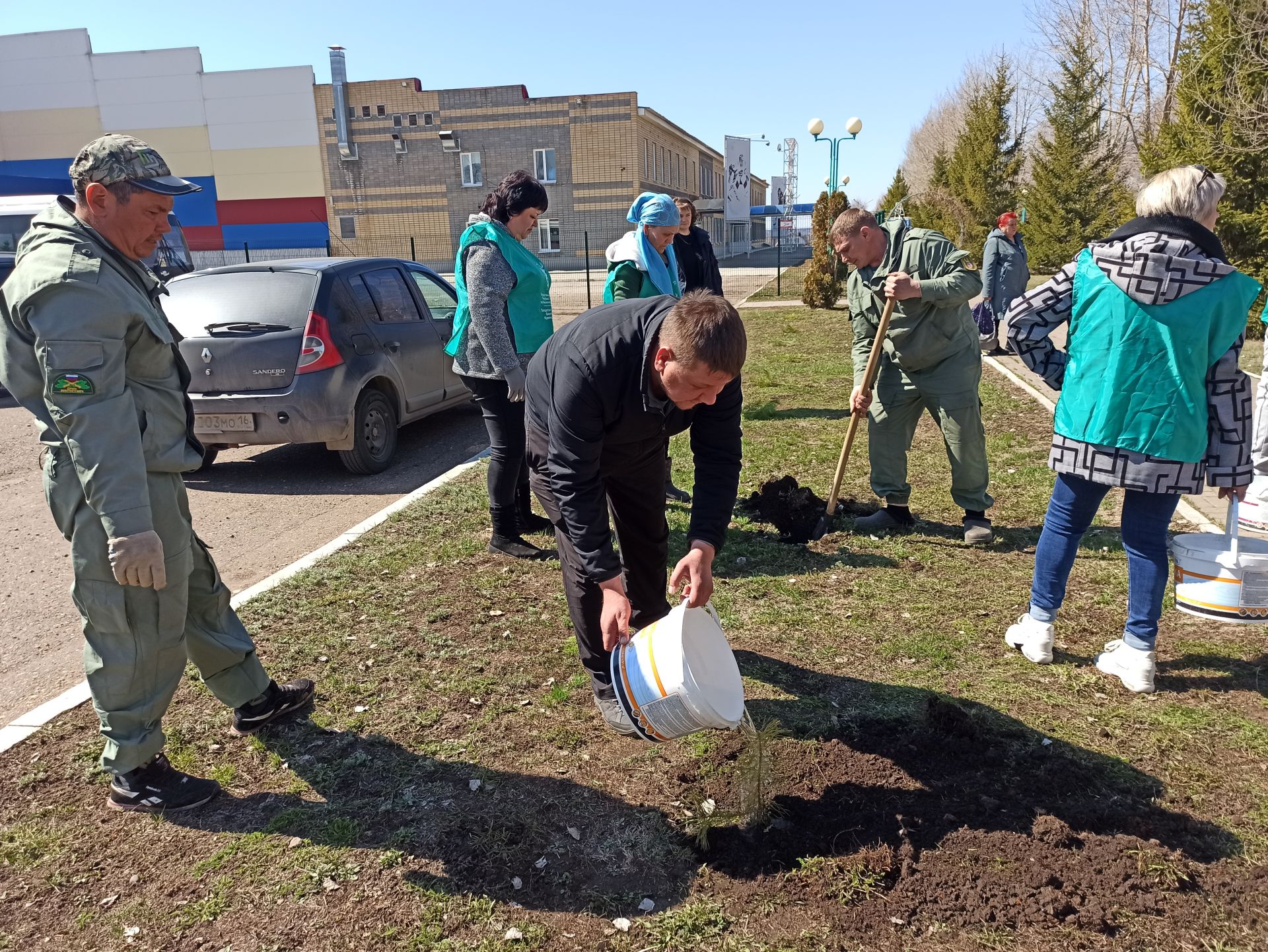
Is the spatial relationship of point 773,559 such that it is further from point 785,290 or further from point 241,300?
point 785,290

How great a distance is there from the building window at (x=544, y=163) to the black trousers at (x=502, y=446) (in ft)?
136

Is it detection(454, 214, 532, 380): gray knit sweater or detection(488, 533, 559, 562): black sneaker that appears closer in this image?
detection(454, 214, 532, 380): gray knit sweater

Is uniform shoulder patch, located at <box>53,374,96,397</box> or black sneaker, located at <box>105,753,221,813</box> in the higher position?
uniform shoulder patch, located at <box>53,374,96,397</box>

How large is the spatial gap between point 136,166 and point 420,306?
5436 mm

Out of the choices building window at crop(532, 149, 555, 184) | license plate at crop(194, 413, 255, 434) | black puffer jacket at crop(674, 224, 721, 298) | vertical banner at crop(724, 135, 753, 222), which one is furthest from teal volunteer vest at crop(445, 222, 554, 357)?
building window at crop(532, 149, 555, 184)

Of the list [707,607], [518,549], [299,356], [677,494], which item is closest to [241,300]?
[299,356]

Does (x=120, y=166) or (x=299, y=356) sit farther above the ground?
(x=120, y=166)

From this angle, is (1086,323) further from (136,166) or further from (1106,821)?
(136,166)

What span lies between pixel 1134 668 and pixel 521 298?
352cm

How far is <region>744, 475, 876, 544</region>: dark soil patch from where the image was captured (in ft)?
17.5

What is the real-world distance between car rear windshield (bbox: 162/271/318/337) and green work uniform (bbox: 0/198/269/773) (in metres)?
4.10

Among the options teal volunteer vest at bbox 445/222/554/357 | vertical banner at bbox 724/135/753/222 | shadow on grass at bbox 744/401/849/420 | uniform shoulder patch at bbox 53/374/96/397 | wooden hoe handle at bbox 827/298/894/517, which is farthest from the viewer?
vertical banner at bbox 724/135/753/222

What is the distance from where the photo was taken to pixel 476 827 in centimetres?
277

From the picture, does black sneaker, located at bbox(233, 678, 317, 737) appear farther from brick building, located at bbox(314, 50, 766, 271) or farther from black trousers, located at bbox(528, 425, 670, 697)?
brick building, located at bbox(314, 50, 766, 271)
